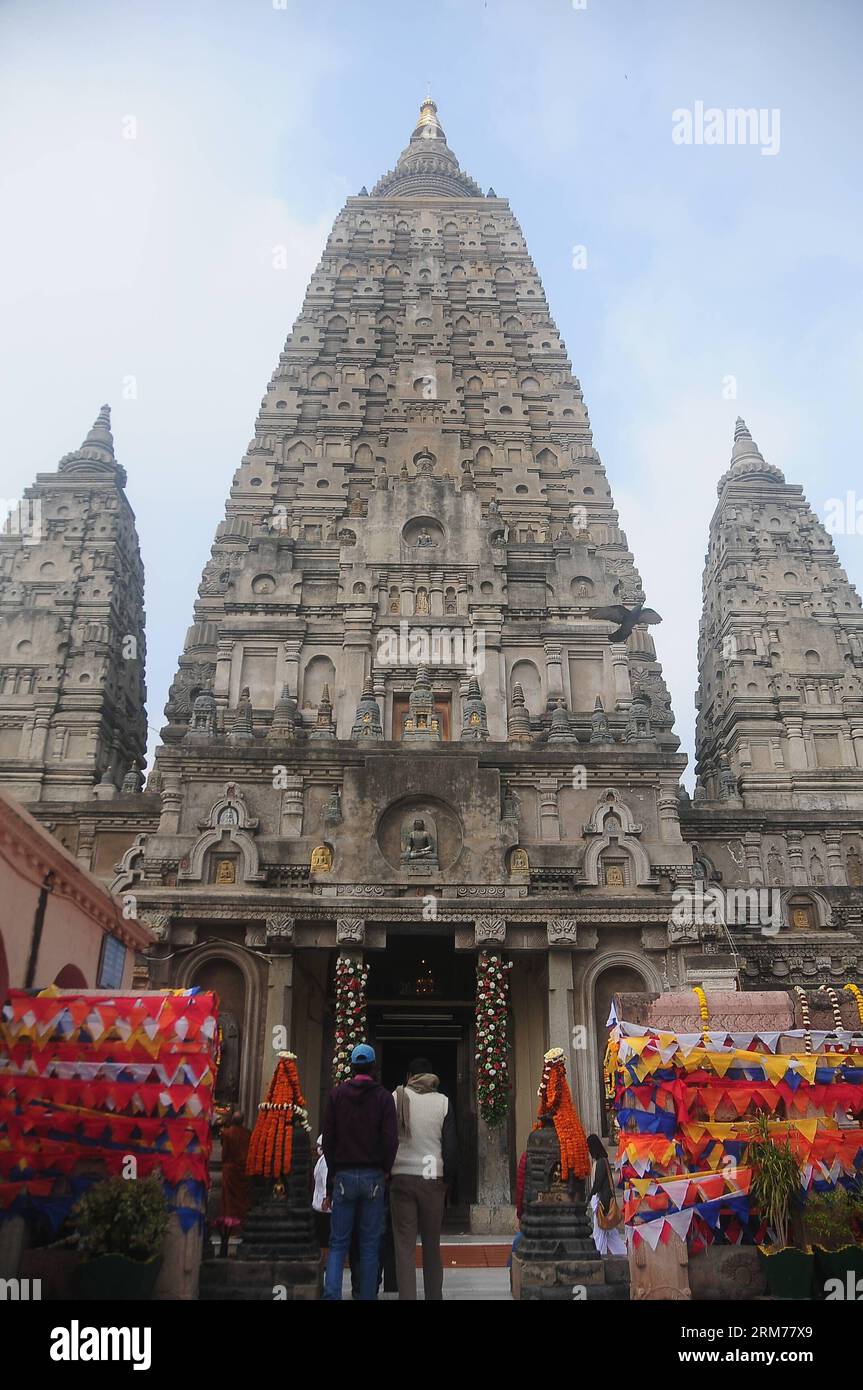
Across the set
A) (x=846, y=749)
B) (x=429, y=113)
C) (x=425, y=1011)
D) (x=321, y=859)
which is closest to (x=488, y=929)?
(x=425, y=1011)

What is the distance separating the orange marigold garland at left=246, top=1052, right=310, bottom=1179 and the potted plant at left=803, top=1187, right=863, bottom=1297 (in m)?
5.17

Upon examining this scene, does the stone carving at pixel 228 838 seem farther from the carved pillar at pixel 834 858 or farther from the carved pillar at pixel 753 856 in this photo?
the carved pillar at pixel 834 858

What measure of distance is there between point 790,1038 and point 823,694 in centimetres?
2898

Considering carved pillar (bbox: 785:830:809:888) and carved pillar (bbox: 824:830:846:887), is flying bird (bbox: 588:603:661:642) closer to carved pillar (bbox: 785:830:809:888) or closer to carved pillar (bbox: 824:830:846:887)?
carved pillar (bbox: 785:830:809:888)

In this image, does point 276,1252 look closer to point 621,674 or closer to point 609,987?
point 609,987

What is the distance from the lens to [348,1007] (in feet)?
66.3

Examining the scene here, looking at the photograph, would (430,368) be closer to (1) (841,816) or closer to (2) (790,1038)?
(1) (841,816)

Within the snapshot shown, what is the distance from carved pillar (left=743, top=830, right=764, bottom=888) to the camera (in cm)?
2972

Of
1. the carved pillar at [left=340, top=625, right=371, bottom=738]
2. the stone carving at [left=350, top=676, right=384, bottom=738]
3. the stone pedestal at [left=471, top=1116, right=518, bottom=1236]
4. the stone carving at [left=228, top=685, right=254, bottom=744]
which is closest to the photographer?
the stone pedestal at [left=471, top=1116, right=518, bottom=1236]

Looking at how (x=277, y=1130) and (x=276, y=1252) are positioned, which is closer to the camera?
(x=276, y=1252)

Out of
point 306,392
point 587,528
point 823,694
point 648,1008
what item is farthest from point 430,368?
point 648,1008

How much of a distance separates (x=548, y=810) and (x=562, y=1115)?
10.5 m

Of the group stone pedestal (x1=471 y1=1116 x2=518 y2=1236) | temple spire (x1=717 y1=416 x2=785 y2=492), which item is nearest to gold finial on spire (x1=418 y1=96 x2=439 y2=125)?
temple spire (x1=717 y1=416 x2=785 y2=492)

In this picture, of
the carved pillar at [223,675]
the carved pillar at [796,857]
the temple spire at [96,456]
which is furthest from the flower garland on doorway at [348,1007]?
the temple spire at [96,456]
